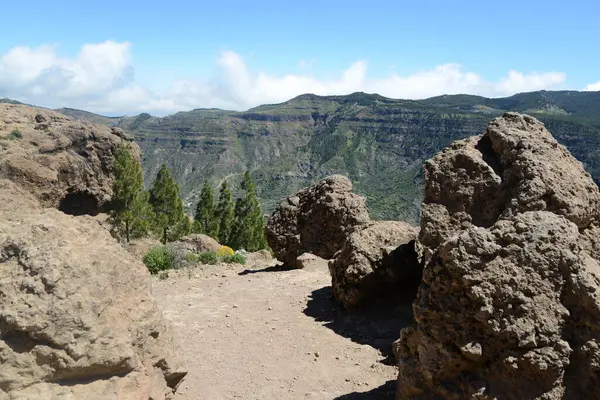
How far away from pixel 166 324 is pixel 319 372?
339 centimetres

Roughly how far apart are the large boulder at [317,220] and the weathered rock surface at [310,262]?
0.40 meters

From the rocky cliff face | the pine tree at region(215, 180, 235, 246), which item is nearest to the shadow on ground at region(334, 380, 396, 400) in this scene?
the rocky cliff face

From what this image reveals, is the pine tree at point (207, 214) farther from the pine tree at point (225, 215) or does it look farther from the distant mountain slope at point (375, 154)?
the distant mountain slope at point (375, 154)

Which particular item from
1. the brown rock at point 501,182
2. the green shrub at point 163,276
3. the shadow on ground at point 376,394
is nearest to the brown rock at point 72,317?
the shadow on ground at point 376,394

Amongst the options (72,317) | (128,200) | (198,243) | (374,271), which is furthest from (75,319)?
(128,200)

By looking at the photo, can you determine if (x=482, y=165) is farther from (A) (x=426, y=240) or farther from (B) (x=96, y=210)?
(B) (x=96, y=210)

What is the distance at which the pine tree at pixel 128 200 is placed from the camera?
31.3 meters

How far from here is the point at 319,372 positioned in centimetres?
870

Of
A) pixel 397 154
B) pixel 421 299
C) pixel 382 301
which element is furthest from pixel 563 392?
pixel 397 154

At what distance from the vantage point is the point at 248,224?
135ft

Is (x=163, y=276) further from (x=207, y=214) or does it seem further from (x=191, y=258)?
(x=207, y=214)

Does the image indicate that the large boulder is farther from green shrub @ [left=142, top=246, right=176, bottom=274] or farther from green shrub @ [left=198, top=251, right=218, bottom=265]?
green shrub @ [left=142, top=246, right=176, bottom=274]

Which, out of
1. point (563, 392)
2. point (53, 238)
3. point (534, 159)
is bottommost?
point (563, 392)

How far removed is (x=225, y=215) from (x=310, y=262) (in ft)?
86.5
